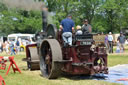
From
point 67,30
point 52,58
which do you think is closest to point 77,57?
point 52,58

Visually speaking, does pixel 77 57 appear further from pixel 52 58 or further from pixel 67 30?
pixel 67 30

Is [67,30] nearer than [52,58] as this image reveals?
No

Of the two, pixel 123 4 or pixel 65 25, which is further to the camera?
pixel 123 4

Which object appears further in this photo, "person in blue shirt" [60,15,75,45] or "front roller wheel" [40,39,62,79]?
"person in blue shirt" [60,15,75,45]

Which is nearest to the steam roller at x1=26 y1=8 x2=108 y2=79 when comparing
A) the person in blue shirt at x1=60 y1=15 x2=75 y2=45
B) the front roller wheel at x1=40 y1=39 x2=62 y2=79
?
the front roller wheel at x1=40 y1=39 x2=62 y2=79

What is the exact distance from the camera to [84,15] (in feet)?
141

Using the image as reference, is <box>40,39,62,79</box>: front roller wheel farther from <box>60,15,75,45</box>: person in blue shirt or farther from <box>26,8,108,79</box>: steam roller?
<box>60,15,75,45</box>: person in blue shirt

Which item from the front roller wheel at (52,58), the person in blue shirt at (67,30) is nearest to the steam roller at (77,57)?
the front roller wheel at (52,58)

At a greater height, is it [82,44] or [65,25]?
[65,25]

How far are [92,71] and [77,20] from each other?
33.8m

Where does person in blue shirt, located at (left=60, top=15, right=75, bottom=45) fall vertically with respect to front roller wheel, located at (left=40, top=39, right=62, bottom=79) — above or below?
above

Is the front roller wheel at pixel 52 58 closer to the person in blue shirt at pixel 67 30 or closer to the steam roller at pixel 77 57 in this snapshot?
the steam roller at pixel 77 57

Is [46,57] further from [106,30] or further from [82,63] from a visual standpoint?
[106,30]

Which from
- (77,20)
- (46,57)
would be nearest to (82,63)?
(46,57)
